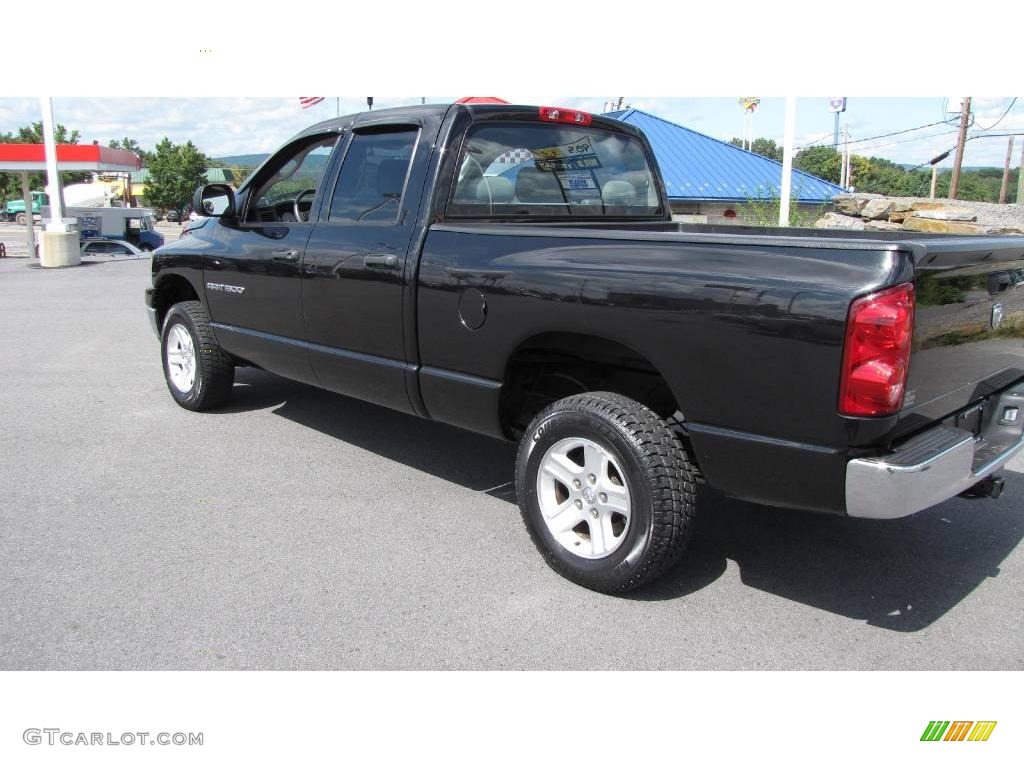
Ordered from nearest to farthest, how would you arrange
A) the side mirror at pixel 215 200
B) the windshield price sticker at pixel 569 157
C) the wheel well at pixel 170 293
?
the windshield price sticker at pixel 569 157, the side mirror at pixel 215 200, the wheel well at pixel 170 293

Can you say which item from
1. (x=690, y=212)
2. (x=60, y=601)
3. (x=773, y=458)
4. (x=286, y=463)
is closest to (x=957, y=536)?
(x=773, y=458)

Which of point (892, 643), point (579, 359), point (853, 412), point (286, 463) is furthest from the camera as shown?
point (286, 463)

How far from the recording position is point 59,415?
6.02 metres

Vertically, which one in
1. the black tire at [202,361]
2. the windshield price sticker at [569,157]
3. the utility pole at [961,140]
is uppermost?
the utility pole at [961,140]

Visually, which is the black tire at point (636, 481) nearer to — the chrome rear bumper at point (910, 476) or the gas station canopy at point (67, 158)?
the chrome rear bumper at point (910, 476)

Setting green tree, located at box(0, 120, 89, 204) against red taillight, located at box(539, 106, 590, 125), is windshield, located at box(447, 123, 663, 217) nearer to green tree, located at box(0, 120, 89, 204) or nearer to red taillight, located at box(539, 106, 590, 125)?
red taillight, located at box(539, 106, 590, 125)

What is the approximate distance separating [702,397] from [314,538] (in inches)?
77.8

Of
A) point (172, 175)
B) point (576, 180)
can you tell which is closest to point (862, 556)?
point (576, 180)

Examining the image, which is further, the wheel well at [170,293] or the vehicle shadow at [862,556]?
the wheel well at [170,293]

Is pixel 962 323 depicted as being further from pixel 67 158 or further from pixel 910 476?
pixel 67 158

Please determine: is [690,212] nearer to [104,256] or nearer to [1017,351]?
[104,256]

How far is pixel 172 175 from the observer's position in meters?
73.7

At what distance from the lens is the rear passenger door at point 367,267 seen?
162 inches

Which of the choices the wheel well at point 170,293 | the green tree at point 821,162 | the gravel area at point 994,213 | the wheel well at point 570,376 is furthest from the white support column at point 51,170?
the green tree at point 821,162
